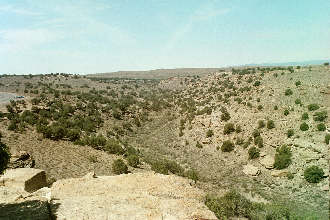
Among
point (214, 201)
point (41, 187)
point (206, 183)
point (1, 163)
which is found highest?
point (1, 163)

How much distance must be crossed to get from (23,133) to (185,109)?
31036 mm

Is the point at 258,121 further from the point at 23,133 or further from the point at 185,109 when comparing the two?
the point at 23,133

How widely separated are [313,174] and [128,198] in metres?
17.3

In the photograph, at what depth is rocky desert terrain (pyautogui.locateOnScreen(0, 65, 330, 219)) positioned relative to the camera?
23672 mm

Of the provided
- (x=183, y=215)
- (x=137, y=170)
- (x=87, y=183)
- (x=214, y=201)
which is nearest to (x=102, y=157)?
(x=137, y=170)

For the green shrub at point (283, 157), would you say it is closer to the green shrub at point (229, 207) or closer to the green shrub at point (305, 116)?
the green shrub at point (305, 116)

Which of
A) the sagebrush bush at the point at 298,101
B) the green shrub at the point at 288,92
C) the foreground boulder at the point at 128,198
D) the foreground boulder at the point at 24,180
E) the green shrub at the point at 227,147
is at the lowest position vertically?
the green shrub at the point at 227,147

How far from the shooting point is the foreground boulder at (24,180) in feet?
62.4

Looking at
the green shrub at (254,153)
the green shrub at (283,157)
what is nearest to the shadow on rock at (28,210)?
the green shrub at (283,157)

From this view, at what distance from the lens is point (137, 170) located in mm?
29781

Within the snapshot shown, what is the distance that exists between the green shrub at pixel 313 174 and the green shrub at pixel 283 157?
284 cm

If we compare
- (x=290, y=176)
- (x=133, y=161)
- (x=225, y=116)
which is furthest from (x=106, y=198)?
(x=225, y=116)

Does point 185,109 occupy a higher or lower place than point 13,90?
lower

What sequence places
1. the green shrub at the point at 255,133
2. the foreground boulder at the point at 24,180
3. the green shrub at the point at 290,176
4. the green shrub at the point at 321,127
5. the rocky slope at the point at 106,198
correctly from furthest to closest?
the green shrub at the point at 255,133, the green shrub at the point at 321,127, the green shrub at the point at 290,176, the foreground boulder at the point at 24,180, the rocky slope at the point at 106,198
